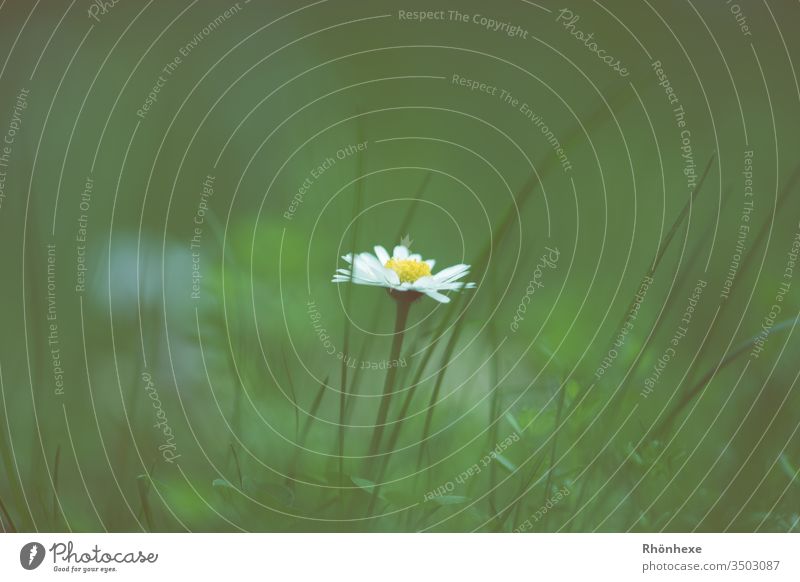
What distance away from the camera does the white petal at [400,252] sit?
655 mm

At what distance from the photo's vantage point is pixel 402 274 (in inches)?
25.5

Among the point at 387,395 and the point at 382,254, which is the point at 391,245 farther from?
the point at 387,395

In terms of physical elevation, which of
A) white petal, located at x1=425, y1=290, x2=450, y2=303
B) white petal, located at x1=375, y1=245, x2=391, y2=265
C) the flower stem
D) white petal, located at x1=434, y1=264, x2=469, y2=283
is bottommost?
the flower stem

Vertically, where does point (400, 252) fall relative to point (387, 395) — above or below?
above

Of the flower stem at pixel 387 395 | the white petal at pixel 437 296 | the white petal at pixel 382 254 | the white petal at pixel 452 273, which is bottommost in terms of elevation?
the flower stem at pixel 387 395

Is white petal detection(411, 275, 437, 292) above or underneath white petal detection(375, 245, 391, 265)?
underneath

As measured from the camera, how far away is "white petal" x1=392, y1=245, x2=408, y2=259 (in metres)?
0.66

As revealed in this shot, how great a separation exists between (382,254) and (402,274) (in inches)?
1.0

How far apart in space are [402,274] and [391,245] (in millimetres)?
28

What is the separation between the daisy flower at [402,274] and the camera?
0.65 m

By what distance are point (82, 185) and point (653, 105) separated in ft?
1.59

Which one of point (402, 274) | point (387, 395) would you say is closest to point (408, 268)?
point (402, 274)

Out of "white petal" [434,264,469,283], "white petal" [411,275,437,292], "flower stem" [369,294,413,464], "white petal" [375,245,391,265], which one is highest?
"white petal" [375,245,391,265]

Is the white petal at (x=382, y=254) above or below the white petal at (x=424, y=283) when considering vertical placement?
above
